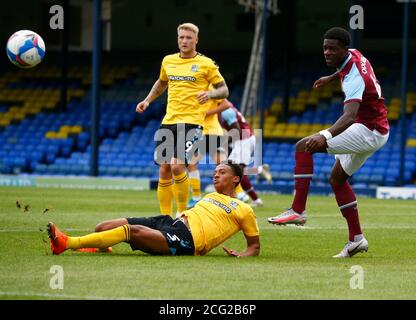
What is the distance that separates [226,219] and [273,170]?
67.6 ft

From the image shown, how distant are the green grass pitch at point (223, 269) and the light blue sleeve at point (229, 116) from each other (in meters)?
4.89

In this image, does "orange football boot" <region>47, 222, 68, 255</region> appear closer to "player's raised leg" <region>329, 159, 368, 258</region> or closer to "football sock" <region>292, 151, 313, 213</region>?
"football sock" <region>292, 151, 313, 213</region>

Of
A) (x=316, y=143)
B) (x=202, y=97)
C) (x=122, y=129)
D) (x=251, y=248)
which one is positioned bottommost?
(x=122, y=129)

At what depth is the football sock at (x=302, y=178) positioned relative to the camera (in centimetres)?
988

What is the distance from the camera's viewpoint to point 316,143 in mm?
9438

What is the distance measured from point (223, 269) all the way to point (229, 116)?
10.2 metres

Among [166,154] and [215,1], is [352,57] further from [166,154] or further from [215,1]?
[215,1]

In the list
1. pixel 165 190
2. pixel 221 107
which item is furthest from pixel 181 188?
pixel 221 107

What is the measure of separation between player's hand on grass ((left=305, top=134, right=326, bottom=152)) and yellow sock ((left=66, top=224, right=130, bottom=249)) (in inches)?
75.9

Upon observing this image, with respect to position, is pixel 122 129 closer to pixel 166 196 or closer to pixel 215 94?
pixel 166 196

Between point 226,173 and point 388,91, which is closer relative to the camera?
point 226,173

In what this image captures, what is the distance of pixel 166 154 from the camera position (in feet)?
41.2

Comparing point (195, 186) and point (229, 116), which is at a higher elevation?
point (229, 116)
